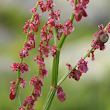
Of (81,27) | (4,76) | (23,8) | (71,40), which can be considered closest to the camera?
(4,76)

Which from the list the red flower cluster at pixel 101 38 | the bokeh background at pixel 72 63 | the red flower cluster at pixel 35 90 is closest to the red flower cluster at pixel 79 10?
the red flower cluster at pixel 101 38

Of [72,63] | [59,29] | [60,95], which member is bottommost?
[60,95]

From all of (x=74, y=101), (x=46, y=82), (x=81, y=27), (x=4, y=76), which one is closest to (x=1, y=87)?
(x=4, y=76)

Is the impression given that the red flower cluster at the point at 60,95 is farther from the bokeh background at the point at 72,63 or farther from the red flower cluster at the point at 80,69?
the bokeh background at the point at 72,63

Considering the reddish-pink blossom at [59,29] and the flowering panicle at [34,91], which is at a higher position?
the reddish-pink blossom at [59,29]

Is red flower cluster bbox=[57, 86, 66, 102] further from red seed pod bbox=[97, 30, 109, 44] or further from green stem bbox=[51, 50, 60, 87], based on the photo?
red seed pod bbox=[97, 30, 109, 44]

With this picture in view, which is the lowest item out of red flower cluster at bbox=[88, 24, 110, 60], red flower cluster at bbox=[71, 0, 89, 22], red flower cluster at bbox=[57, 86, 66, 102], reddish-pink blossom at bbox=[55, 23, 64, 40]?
red flower cluster at bbox=[57, 86, 66, 102]

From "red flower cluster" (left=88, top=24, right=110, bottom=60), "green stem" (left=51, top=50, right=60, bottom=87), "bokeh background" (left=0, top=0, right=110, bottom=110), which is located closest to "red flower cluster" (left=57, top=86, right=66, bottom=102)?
"green stem" (left=51, top=50, right=60, bottom=87)

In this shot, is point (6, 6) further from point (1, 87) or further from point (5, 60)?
point (1, 87)

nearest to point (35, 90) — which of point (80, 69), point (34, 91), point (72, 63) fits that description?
point (34, 91)

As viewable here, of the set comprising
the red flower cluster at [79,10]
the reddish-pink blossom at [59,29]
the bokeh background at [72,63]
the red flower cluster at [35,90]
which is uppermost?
the bokeh background at [72,63]

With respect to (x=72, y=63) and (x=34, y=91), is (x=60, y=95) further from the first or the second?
(x=72, y=63)
